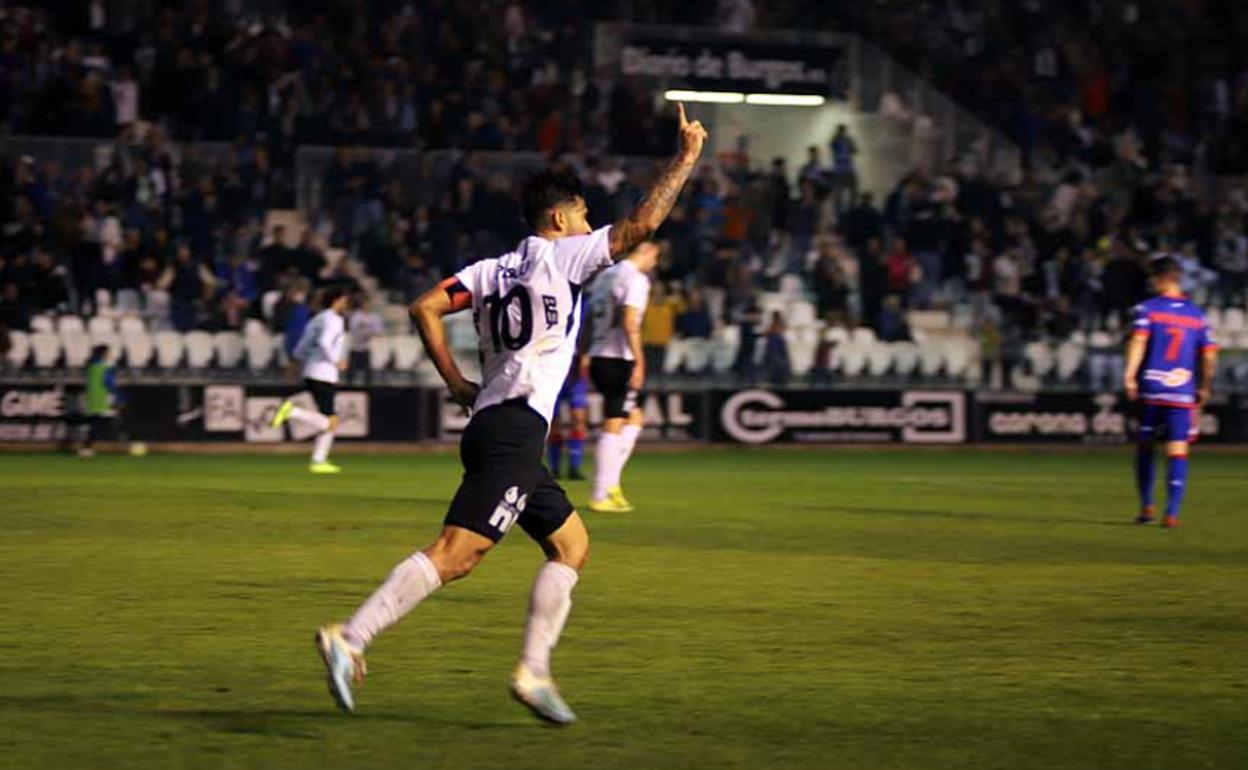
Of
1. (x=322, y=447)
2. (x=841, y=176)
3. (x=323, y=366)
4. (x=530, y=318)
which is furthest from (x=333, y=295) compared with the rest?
(x=530, y=318)

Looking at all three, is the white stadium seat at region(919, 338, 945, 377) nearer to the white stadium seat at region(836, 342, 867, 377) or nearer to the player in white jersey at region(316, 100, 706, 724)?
the white stadium seat at region(836, 342, 867, 377)

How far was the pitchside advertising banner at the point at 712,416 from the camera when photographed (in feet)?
102

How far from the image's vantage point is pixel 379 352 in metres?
32.0

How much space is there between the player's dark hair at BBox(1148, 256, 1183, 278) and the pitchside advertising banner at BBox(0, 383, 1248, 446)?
49.5ft

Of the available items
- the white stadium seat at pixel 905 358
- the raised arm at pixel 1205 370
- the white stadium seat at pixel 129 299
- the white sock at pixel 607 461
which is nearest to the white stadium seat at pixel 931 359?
the white stadium seat at pixel 905 358

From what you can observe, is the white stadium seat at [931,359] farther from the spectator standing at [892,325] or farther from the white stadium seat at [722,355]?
the white stadium seat at [722,355]

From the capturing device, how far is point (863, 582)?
13.3 metres

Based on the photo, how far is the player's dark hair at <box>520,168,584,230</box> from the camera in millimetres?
8289

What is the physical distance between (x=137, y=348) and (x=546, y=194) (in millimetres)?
23855

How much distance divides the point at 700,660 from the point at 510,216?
2486 cm

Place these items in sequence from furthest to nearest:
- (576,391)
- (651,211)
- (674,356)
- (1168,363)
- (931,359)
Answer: (931,359), (674,356), (576,391), (1168,363), (651,211)

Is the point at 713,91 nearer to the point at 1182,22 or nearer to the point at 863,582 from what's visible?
the point at 1182,22

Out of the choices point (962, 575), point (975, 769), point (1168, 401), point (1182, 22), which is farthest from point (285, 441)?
point (975, 769)

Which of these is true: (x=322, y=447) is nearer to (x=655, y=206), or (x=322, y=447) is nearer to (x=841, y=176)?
(x=841, y=176)
